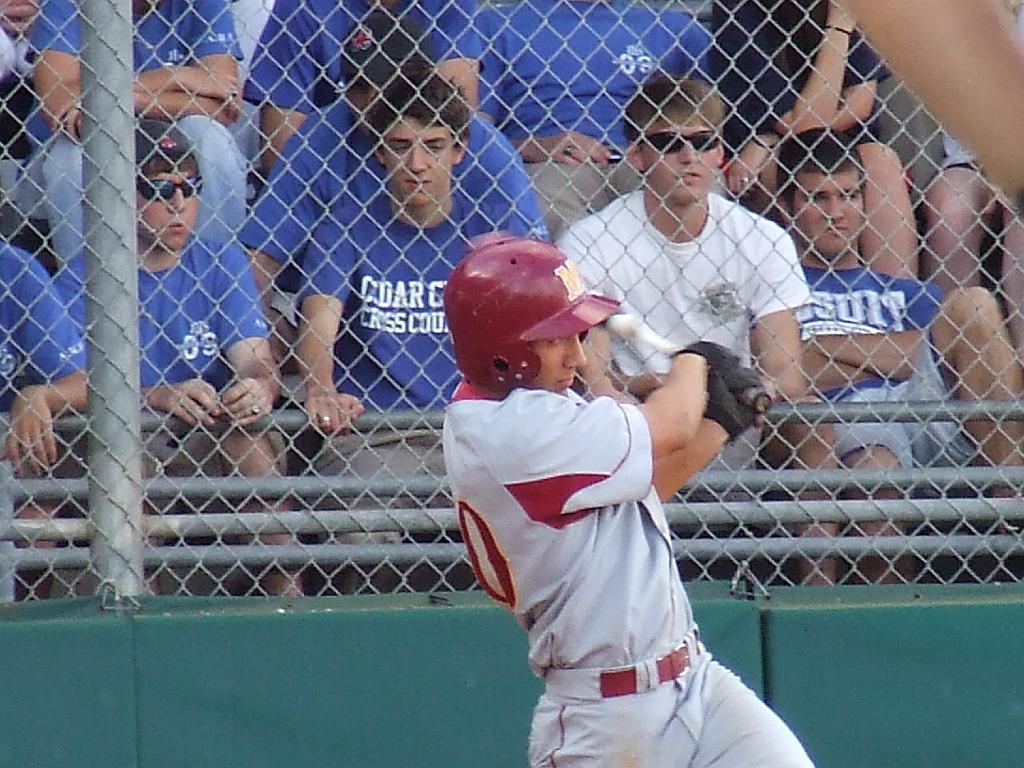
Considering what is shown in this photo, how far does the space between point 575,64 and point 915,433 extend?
155 centimetres

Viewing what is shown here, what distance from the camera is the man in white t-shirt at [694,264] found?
15.1 feet

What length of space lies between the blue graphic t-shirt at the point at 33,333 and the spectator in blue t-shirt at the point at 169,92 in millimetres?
119

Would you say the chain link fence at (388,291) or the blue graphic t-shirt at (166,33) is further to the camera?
the blue graphic t-shirt at (166,33)

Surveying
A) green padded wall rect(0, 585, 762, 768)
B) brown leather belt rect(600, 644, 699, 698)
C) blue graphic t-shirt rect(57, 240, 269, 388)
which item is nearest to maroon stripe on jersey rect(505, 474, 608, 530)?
brown leather belt rect(600, 644, 699, 698)

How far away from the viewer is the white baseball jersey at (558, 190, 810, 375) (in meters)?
4.64

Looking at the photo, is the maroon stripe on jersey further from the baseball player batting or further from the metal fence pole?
the metal fence pole

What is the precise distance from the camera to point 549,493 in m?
3.25

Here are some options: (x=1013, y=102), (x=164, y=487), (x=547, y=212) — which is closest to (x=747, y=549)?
(x=547, y=212)

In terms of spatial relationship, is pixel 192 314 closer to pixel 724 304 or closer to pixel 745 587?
pixel 724 304

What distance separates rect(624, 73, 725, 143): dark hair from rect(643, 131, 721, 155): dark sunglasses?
3 cm

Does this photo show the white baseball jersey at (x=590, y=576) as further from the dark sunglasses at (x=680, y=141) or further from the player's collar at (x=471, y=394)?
the dark sunglasses at (x=680, y=141)

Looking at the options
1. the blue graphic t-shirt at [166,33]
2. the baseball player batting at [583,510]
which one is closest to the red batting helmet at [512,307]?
the baseball player batting at [583,510]

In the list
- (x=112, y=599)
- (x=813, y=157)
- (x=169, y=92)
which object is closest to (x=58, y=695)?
(x=112, y=599)

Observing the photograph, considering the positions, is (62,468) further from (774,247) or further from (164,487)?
(774,247)
